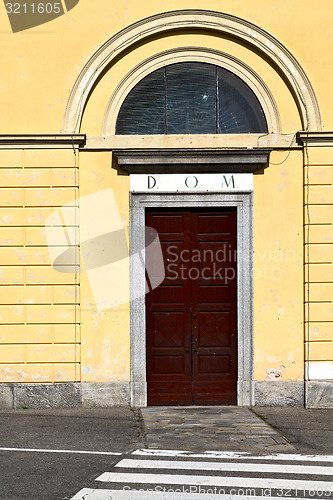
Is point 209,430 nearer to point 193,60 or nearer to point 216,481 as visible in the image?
point 216,481

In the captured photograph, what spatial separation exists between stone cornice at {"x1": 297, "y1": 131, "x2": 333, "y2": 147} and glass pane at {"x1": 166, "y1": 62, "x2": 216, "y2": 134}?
1.38 metres

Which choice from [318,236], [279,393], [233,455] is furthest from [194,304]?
[233,455]

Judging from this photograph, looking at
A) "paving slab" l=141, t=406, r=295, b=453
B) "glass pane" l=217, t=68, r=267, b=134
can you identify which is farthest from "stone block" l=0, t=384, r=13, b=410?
"glass pane" l=217, t=68, r=267, b=134

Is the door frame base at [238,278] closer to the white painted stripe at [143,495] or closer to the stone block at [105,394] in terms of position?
the stone block at [105,394]

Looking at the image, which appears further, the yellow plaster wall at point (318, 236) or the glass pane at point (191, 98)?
the glass pane at point (191, 98)

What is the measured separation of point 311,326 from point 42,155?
4.87m

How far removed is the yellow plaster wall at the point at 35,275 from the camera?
473 inches

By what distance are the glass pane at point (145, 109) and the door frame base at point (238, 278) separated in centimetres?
105

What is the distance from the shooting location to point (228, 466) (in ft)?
25.9

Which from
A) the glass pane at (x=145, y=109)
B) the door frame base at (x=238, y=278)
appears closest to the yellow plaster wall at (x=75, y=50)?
the glass pane at (x=145, y=109)

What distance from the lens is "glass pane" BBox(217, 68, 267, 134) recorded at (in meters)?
12.3

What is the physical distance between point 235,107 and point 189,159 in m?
1.17

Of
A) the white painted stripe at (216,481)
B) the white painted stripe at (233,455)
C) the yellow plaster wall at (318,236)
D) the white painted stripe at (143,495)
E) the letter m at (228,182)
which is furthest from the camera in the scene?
the letter m at (228,182)

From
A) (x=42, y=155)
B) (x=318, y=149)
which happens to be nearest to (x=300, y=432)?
(x=318, y=149)
